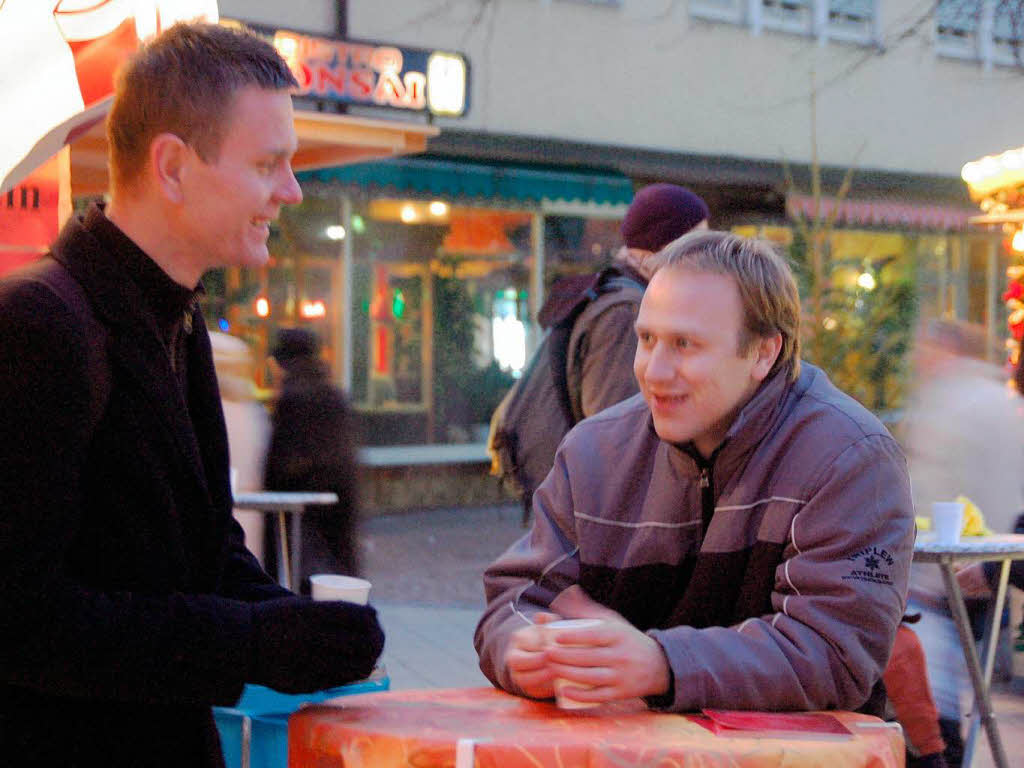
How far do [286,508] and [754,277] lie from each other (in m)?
3.61

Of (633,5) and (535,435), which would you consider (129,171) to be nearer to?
(535,435)

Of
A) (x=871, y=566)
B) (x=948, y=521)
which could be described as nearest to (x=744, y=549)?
(x=871, y=566)

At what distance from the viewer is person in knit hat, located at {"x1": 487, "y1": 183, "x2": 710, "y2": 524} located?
429 centimetres

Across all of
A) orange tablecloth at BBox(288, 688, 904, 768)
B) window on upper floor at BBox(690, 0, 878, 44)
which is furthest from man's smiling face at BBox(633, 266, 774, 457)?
window on upper floor at BBox(690, 0, 878, 44)

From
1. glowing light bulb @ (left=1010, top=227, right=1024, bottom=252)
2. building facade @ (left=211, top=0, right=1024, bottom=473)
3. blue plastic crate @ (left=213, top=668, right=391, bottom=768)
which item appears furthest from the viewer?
building facade @ (left=211, top=0, right=1024, bottom=473)

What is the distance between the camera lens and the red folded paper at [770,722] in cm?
188

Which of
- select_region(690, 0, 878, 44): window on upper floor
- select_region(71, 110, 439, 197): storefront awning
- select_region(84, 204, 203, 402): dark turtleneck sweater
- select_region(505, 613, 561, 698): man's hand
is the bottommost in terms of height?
select_region(505, 613, 561, 698): man's hand

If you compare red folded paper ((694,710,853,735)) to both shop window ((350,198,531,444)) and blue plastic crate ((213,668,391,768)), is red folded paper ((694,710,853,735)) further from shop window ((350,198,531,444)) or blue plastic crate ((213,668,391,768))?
shop window ((350,198,531,444))

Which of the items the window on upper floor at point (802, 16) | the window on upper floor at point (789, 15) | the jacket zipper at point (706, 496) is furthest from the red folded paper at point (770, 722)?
the window on upper floor at point (789, 15)

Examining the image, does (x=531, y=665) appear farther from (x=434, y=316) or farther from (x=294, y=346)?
(x=434, y=316)

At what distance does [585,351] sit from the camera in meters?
4.39

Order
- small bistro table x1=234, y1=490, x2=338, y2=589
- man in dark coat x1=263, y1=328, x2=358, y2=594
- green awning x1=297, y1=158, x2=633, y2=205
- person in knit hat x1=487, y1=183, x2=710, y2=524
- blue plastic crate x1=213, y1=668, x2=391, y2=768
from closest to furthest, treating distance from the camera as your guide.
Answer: blue plastic crate x1=213, y1=668, x2=391, y2=768
person in knit hat x1=487, y1=183, x2=710, y2=524
small bistro table x1=234, y1=490, x2=338, y2=589
man in dark coat x1=263, y1=328, x2=358, y2=594
green awning x1=297, y1=158, x2=633, y2=205

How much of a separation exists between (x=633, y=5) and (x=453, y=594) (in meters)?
7.69

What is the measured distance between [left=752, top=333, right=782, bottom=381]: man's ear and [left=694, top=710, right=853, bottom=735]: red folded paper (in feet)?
1.97
